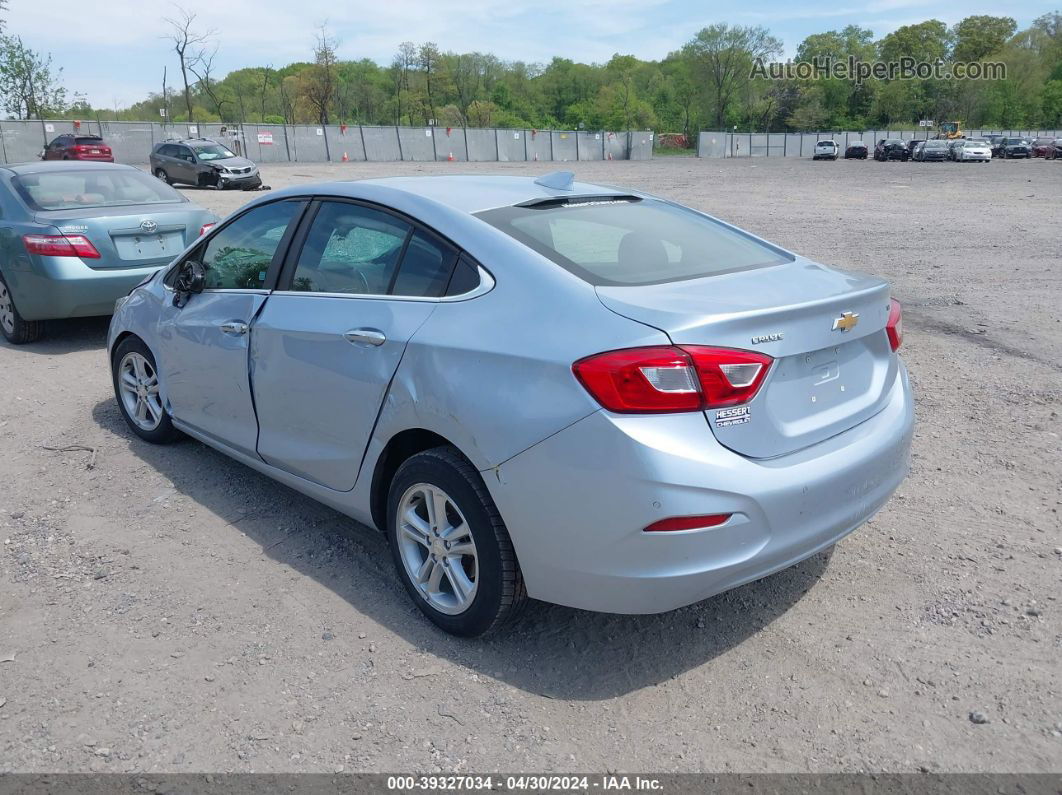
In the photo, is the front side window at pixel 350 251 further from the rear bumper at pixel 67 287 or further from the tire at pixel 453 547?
the rear bumper at pixel 67 287

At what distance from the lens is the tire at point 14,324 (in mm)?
7695

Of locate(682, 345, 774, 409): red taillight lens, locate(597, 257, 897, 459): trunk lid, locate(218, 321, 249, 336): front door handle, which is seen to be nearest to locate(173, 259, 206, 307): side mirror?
locate(218, 321, 249, 336): front door handle

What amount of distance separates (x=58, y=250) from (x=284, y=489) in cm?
395

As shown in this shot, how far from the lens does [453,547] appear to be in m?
3.25

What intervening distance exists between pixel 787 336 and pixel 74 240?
6456 mm

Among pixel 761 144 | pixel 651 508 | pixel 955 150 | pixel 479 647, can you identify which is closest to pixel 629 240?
pixel 651 508

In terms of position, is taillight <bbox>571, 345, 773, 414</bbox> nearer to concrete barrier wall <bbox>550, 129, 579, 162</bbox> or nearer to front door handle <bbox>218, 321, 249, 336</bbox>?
front door handle <bbox>218, 321, 249, 336</bbox>

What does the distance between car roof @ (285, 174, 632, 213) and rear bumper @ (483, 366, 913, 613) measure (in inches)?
48.3

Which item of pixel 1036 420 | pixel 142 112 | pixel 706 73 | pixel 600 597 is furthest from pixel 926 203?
pixel 706 73

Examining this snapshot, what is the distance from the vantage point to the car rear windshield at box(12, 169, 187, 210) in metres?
7.82

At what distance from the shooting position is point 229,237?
15.0 feet

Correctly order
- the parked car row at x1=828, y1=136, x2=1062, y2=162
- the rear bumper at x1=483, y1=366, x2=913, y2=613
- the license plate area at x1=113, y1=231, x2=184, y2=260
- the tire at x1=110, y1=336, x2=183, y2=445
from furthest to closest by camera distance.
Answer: the parked car row at x1=828, y1=136, x2=1062, y2=162, the license plate area at x1=113, y1=231, x2=184, y2=260, the tire at x1=110, y1=336, x2=183, y2=445, the rear bumper at x1=483, y1=366, x2=913, y2=613

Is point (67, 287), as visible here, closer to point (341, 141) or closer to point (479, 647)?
point (479, 647)

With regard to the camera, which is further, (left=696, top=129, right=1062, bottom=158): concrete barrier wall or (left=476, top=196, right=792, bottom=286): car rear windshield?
(left=696, top=129, right=1062, bottom=158): concrete barrier wall
